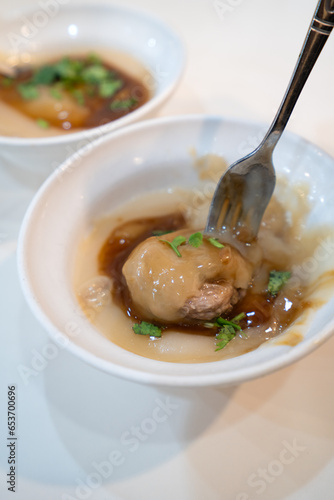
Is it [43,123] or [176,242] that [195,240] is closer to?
[176,242]

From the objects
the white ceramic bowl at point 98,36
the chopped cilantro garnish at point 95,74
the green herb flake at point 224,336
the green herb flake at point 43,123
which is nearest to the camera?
the green herb flake at point 224,336

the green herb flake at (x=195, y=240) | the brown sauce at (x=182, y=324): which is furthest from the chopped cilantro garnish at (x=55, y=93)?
the green herb flake at (x=195, y=240)

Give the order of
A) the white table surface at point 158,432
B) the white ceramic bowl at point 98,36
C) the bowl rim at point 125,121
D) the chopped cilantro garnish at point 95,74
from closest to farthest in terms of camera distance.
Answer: the white table surface at point 158,432 < the bowl rim at point 125,121 < the white ceramic bowl at point 98,36 < the chopped cilantro garnish at point 95,74

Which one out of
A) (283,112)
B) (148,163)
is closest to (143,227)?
(148,163)

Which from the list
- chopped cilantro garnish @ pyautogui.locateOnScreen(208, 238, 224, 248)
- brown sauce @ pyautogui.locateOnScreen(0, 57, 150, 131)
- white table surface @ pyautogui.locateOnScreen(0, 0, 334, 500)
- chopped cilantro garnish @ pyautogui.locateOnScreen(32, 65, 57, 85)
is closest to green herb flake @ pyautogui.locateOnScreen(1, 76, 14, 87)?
brown sauce @ pyautogui.locateOnScreen(0, 57, 150, 131)

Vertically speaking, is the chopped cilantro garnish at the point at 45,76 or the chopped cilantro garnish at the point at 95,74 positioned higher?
the chopped cilantro garnish at the point at 95,74

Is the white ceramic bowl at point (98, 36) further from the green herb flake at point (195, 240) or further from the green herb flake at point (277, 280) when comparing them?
the green herb flake at point (277, 280)

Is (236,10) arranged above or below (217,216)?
above

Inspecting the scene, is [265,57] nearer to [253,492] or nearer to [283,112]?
[283,112]
